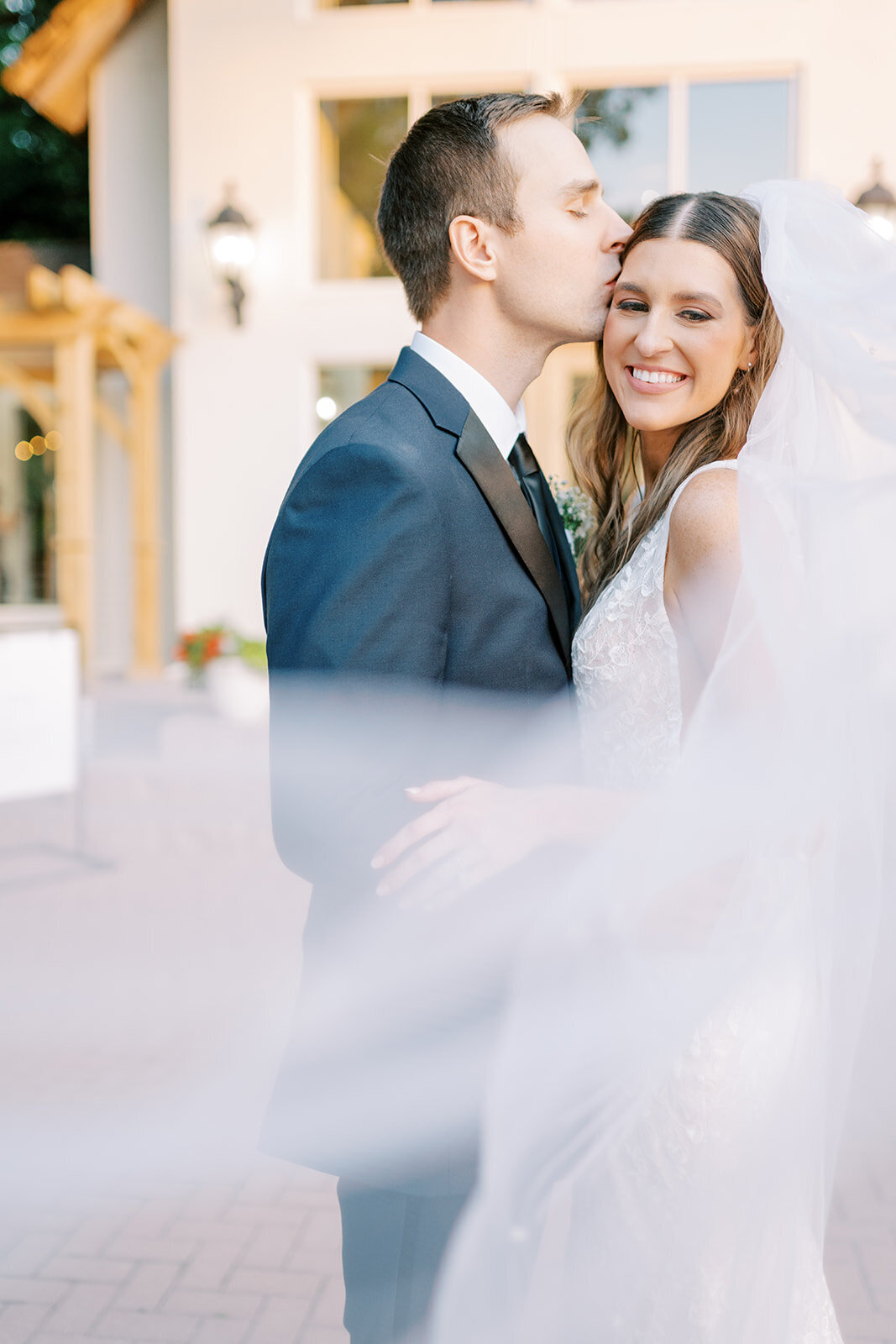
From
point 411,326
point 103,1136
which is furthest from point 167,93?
point 103,1136

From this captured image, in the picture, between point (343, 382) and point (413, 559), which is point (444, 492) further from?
point (343, 382)

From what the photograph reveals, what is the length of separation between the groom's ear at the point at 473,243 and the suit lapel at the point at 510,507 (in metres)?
0.28

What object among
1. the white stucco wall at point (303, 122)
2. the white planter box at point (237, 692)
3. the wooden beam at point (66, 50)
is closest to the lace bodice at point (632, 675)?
the white planter box at point (237, 692)

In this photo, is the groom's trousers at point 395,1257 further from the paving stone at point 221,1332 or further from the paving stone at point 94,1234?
the paving stone at point 94,1234

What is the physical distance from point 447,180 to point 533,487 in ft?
1.80

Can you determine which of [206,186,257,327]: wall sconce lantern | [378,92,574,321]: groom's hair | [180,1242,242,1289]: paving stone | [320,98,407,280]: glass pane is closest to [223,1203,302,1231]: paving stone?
[180,1242,242,1289]: paving stone

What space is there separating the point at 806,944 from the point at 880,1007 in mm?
311

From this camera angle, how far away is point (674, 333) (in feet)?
6.31

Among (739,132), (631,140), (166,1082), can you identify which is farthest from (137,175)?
(166,1082)

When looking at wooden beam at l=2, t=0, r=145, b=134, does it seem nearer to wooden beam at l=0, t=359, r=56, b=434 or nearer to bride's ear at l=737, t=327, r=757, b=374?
wooden beam at l=0, t=359, r=56, b=434

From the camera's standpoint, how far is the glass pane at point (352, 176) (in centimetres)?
913

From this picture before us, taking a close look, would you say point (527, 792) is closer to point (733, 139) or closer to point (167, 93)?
point (733, 139)

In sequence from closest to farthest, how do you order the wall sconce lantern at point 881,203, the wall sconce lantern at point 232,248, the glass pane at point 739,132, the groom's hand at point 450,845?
the groom's hand at point 450,845 → the wall sconce lantern at point 881,203 → the glass pane at point 739,132 → the wall sconce lantern at point 232,248

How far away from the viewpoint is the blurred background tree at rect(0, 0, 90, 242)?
20.4m
